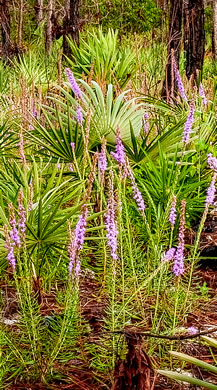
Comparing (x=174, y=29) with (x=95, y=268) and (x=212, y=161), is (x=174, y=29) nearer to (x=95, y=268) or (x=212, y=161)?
(x=212, y=161)

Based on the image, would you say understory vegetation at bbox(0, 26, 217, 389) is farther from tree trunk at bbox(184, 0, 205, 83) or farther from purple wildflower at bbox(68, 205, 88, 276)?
A: tree trunk at bbox(184, 0, 205, 83)

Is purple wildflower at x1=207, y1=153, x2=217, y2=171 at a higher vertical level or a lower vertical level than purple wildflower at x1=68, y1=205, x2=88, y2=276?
lower

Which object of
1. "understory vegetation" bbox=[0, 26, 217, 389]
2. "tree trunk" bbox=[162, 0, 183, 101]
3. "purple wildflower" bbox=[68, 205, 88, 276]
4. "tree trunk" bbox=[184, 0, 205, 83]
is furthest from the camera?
"tree trunk" bbox=[184, 0, 205, 83]

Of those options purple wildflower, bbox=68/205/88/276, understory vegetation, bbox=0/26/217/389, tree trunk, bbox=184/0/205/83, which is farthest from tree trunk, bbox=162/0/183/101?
purple wildflower, bbox=68/205/88/276

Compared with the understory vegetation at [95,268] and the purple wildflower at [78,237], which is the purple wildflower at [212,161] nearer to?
the understory vegetation at [95,268]

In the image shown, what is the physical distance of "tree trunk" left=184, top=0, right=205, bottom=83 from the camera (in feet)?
22.2

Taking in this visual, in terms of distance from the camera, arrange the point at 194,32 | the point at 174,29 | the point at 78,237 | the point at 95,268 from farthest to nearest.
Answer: the point at 174,29
the point at 194,32
the point at 95,268
the point at 78,237

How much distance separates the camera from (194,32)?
22.4 feet

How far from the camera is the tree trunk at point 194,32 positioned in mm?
6766

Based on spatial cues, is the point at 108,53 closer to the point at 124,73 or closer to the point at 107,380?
the point at 124,73

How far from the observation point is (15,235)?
1699 mm

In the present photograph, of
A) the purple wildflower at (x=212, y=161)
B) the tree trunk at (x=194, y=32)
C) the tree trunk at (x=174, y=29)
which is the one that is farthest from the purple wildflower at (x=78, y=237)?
the tree trunk at (x=194, y=32)

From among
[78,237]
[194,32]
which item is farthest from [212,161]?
[194,32]

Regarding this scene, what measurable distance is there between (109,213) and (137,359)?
0.43m
